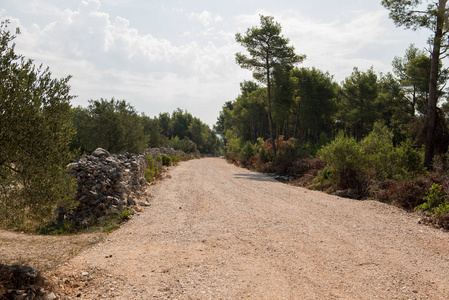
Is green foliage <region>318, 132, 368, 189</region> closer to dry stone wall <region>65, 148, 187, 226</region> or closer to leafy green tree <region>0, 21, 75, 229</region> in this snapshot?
dry stone wall <region>65, 148, 187, 226</region>

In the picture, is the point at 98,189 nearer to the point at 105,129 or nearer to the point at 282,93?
the point at 105,129

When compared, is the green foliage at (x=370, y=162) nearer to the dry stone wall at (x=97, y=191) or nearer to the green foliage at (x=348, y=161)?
the green foliage at (x=348, y=161)

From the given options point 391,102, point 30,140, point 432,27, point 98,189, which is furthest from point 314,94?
point 30,140

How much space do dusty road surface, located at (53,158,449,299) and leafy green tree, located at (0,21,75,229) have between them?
1.30m

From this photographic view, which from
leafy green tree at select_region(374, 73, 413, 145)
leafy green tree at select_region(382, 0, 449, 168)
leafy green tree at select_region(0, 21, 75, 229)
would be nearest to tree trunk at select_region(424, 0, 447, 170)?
leafy green tree at select_region(382, 0, 449, 168)

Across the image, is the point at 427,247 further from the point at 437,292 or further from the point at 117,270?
the point at 117,270

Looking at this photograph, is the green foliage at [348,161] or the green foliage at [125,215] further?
the green foliage at [348,161]

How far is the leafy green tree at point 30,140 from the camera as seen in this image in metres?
4.08

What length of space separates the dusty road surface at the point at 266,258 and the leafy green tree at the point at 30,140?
130 cm

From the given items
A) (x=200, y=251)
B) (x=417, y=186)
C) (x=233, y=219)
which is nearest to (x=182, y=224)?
(x=233, y=219)

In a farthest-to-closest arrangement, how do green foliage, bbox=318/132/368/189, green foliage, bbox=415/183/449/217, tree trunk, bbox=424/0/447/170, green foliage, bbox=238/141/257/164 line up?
green foliage, bbox=238/141/257/164 < green foliage, bbox=318/132/368/189 < tree trunk, bbox=424/0/447/170 < green foliage, bbox=415/183/449/217

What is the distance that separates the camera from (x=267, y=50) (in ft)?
92.1

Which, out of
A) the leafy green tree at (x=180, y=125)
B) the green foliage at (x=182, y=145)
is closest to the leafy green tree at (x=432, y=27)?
the green foliage at (x=182, y=145)

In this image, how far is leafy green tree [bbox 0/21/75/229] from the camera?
4.08 metres
